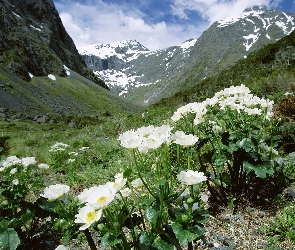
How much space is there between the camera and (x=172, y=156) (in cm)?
485

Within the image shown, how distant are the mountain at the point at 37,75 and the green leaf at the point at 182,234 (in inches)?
1552

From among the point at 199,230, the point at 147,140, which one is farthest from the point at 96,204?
the point at 199,230

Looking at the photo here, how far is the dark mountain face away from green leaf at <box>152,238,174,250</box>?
61249 millimetres

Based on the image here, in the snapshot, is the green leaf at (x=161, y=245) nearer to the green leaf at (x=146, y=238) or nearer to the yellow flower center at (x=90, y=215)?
the green leaf at (x=146, y=238)

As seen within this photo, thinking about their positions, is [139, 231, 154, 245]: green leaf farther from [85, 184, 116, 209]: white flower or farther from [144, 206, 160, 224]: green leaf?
[85, 184, 116, 209]: white flower

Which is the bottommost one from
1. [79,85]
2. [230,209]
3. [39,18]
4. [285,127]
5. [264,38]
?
[230,209]

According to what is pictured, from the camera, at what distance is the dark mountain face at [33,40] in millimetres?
58975

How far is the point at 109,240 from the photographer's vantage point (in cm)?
138

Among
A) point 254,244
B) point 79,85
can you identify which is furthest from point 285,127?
point 79,85

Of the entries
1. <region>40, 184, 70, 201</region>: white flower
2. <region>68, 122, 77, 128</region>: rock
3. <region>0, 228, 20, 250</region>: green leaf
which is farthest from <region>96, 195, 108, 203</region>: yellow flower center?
<region>68, 122, 77, 128</region>: rock

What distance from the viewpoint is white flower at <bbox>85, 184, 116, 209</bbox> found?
1279mm

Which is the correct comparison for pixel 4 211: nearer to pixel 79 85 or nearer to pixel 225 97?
pixel 225 97

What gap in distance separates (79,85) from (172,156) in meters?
75.8

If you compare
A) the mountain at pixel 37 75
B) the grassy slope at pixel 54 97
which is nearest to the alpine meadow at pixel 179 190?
the grassy slope at pixel 54 97
